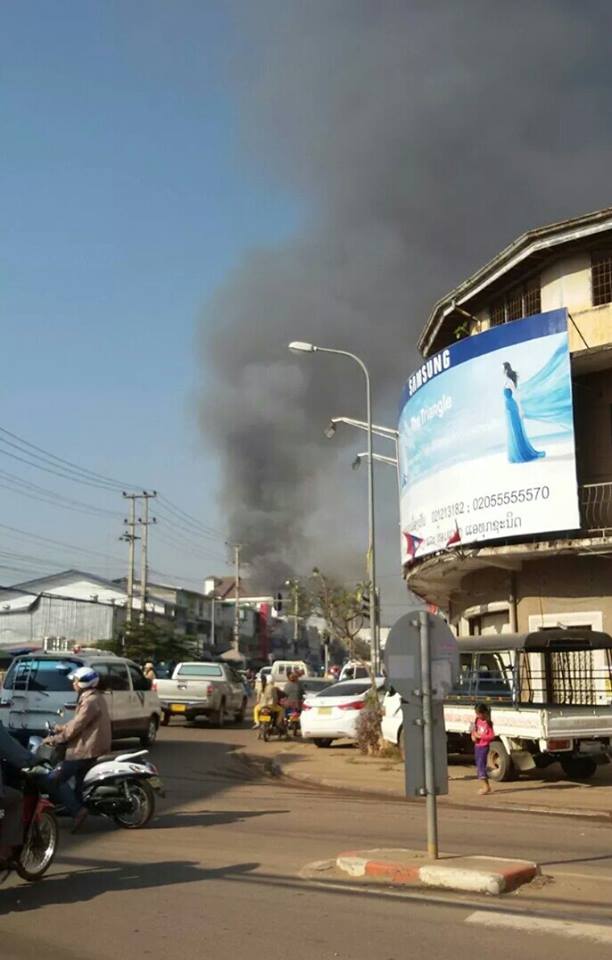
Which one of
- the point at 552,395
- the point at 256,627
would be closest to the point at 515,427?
the point at 552,395

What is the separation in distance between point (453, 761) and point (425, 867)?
1172 centimetres

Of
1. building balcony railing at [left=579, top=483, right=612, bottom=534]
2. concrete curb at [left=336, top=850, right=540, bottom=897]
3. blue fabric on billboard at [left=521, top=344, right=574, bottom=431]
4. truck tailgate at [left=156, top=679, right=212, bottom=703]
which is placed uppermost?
blue fabric on billboard at [left=521, top=344, right=574, bottom=431]

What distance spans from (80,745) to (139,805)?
3.54 feet

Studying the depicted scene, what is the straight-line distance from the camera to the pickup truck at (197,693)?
2816 centimetres

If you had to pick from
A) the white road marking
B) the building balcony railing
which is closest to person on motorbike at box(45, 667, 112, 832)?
the white road marking

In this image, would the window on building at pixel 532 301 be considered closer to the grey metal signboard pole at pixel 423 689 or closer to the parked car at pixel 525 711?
the parked car at pixel 525 711

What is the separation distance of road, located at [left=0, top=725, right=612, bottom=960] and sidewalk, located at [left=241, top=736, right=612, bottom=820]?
1206 millimetres

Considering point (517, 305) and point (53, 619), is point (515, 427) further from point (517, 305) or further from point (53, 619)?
point (53, 619)

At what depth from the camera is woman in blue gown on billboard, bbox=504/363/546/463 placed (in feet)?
70.5

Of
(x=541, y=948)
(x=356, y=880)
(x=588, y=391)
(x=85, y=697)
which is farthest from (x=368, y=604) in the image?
(x=541, y=948)

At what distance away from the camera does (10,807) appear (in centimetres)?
738

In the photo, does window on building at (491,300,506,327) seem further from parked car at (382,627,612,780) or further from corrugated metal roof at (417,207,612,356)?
parked car at (382,627,612,780)

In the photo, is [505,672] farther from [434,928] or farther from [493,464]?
[434,928]

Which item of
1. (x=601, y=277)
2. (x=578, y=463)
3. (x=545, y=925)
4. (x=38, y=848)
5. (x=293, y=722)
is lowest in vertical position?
(x=545, y=925)
